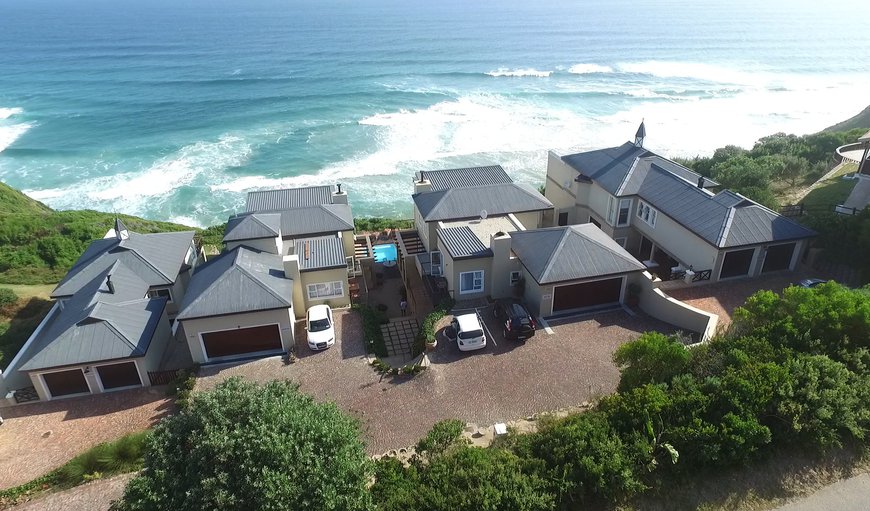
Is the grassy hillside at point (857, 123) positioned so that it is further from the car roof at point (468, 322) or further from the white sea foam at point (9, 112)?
the white sea foam at point (9, 112)

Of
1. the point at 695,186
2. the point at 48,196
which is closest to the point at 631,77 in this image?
the point at 695,186

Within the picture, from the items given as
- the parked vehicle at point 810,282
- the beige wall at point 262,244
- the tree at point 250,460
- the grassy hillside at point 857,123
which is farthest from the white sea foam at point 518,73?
the tree at point 250,460

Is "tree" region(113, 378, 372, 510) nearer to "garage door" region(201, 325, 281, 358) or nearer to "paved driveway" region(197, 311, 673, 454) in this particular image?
"paved driveway" region(197, 311, 673, 454)

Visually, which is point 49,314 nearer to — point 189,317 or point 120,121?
point 189,317

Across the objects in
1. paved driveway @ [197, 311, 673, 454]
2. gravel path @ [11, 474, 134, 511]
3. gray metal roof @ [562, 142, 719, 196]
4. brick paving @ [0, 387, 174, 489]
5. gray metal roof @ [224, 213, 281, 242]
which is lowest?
brick paving @ [0, 387, 174, 489]

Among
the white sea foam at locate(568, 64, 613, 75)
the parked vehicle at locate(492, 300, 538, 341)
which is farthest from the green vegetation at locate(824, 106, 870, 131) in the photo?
the parked vehicle at locate(492, 300, 538, 341)

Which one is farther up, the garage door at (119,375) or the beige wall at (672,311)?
the beige wall at (672,311)

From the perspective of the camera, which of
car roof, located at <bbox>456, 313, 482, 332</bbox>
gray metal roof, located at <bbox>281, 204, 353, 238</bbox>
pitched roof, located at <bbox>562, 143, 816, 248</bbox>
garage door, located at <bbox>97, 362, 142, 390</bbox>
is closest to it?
garage door, located at <bbox>97, 362, 142, 390</bbox>
